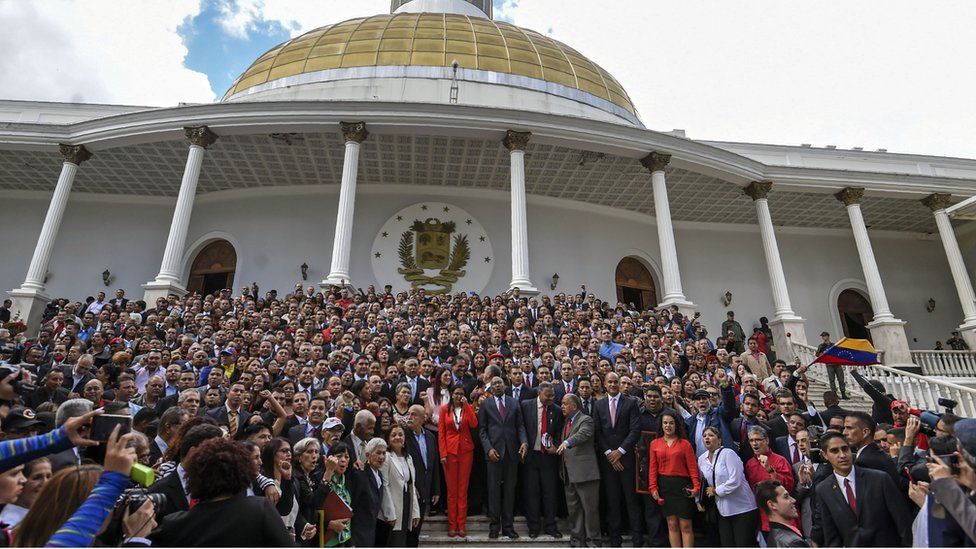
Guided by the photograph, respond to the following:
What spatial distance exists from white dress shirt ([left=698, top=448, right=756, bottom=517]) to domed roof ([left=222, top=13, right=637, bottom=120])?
1430 centimetres

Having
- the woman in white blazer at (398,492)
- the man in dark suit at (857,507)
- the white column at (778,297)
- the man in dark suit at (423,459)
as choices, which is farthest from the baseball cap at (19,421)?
the white column at (778,297)

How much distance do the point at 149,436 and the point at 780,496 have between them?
441 cm

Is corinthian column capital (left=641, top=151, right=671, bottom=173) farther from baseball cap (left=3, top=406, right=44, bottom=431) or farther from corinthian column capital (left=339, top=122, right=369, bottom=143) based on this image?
baseball cap (left=3, top=406, right=44, bottom=431)

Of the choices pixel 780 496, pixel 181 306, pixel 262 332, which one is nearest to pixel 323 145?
pixel 181 306

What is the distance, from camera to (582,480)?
17.0ft

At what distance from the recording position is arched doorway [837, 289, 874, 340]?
18.5 meters

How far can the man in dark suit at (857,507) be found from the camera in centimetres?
324

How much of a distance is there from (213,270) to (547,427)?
1379cm

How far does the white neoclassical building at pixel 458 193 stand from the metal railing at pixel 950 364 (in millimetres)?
681

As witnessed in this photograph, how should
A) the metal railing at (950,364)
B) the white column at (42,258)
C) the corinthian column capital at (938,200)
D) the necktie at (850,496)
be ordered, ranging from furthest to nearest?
the corinthian column capital at (938,200) → the metal railing at (950,364) → the white column at (42,258) → the necktie at (850,496)

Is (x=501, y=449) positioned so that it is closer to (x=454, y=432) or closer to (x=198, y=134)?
(x=454, y=432)

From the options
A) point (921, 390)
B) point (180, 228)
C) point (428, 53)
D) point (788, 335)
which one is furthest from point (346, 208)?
point (921, 390)

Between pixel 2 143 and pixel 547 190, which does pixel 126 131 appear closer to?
pixel 2 143

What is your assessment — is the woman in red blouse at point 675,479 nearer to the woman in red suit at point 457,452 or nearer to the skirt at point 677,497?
the skirt at point 677,497
